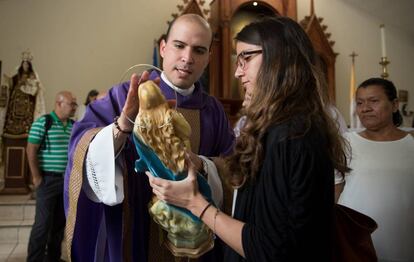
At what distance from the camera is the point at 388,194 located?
2.02m

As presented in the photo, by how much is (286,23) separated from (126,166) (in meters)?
0.83

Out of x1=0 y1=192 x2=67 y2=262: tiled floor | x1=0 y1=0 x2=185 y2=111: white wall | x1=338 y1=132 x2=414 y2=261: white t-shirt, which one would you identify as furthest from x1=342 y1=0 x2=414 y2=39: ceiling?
x1=0 y1=192 x2=67 y2=262: tiled floor

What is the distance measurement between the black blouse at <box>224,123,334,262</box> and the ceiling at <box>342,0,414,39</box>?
7.95 meters

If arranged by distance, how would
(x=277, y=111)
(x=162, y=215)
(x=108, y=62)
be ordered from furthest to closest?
(x=108, y=62)
(x=162, y=215)
(x=277, y=111)

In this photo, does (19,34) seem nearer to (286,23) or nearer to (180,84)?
(180,84)

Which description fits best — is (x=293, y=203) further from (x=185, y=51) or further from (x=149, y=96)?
(x=185, y=51)

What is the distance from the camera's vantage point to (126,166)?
4.79ft

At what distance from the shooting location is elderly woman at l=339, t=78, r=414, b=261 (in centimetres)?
200

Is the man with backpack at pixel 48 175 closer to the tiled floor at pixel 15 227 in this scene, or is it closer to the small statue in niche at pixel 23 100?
the tiled floor at pixel 15 227

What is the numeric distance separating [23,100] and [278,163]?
18.2 ft

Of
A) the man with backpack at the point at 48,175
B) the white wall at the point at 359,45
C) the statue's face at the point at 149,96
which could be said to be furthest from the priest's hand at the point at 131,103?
the white wall at the point at 359,45

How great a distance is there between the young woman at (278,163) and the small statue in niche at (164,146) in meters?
0.05

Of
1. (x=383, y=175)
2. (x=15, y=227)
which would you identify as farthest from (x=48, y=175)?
(x=383, y=175)

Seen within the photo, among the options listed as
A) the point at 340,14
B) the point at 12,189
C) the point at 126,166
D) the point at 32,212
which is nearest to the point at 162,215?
the point at 126,166
